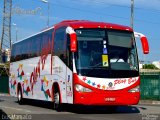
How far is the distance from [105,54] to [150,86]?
49.8 feet

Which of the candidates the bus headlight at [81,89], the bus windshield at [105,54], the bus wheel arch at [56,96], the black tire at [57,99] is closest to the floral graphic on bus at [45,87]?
the bus wheel arch at [56,96]

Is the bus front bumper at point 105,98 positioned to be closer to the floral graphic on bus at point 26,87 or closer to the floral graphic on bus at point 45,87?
the floral graphic on bus at point 45,87

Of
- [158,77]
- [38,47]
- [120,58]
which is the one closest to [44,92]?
[38,47]

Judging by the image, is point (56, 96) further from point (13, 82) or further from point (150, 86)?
point (150, 86)

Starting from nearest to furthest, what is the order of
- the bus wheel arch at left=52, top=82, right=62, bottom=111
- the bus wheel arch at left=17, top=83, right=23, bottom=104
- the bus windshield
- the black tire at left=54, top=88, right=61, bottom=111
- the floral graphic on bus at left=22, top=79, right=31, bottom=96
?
the bus windshield < the bus wheel arch at left=52, top=82, right=62, bottom=111 < the black tire at left=54, top=88, right=61, bottom=111 < the floral graphic on bus at left=22, top=79, right=31, bottom=96 < the bus wheel arch at left=17, top=83, right=23, bottom=104

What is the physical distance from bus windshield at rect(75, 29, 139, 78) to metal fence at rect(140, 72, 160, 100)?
1328cm

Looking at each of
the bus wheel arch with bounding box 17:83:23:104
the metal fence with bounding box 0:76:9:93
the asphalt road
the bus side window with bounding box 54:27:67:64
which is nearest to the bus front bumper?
the asphalt road

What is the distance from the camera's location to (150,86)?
31.2m

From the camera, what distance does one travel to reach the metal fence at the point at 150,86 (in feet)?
99.8

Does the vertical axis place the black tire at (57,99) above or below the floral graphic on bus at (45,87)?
below

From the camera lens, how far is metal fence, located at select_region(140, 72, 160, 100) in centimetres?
3042

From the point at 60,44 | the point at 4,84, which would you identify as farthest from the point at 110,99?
the point at 4,84

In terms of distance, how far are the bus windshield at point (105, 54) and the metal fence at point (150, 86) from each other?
13285 mm

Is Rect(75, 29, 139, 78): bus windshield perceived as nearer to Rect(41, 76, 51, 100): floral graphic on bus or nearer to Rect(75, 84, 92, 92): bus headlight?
Rect(75, 84, 92, 92): bus headlight
